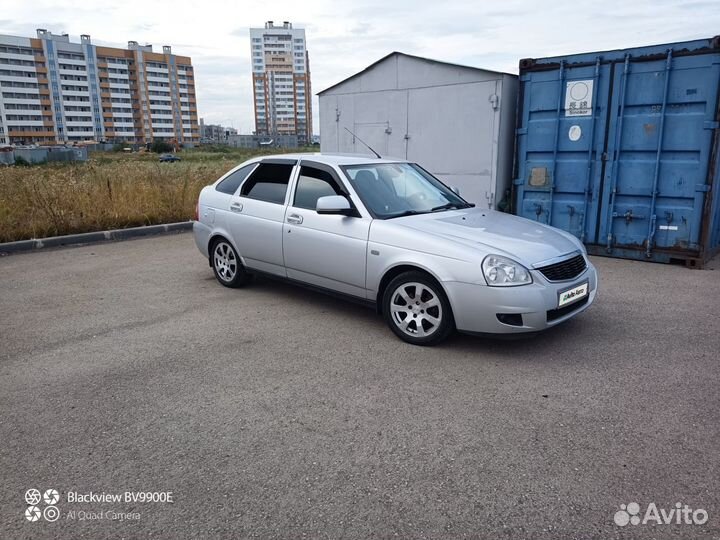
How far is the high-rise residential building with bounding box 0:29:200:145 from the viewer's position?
3797 inches

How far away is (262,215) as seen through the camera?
5.70 metres

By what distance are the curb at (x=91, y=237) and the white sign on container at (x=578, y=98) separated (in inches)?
294

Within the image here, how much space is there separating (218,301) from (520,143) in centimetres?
570

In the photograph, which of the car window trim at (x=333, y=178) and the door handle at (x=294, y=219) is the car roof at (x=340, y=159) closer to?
Result: the car window trim at (x=333, y=178)

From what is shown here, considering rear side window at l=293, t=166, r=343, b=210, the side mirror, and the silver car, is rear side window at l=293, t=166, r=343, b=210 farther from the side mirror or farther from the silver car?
the side mirror

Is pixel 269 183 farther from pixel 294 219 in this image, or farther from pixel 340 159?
pixel 340 159

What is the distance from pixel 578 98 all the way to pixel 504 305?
5412 millimetres

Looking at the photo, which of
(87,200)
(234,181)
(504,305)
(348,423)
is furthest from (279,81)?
(348,423)

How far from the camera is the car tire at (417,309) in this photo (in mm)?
4359

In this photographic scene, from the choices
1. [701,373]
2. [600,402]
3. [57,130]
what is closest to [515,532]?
[600,402]

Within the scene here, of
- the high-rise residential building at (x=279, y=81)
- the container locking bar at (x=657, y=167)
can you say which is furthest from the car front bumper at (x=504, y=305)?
the high-rise residential building at (x=279, y=81)

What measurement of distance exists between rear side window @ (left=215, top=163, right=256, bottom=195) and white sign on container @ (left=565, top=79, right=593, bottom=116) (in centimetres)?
508

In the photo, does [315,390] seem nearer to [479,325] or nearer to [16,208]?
[479,325]

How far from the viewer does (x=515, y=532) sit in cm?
235
